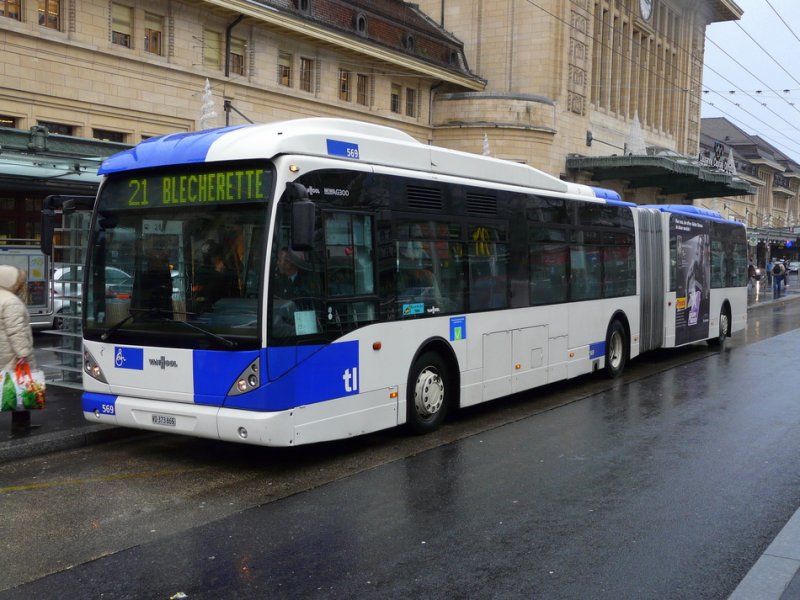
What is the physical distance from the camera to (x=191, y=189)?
7.64 m

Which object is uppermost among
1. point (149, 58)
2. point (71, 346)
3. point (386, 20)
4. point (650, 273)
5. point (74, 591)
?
point (386, 20)

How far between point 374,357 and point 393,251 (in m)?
1.08

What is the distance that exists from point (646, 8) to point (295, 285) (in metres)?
48.7

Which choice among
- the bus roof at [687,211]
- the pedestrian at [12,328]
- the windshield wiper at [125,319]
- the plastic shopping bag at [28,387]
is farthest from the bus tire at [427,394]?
the bus roof at [687,211]

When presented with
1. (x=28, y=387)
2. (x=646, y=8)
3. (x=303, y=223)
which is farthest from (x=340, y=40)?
(x=646, y=8)

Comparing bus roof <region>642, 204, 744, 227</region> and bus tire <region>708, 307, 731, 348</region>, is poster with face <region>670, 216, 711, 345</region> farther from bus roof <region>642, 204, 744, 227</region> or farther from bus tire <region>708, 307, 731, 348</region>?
bus tire <region>708, 307, 731, 348</region>

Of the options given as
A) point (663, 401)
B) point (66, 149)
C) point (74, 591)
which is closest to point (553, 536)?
point (74, 591)

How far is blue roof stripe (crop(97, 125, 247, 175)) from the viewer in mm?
7617

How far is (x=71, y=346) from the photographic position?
11.3 m

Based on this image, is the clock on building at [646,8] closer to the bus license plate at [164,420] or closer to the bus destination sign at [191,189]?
the bus destination sign at [191,189]

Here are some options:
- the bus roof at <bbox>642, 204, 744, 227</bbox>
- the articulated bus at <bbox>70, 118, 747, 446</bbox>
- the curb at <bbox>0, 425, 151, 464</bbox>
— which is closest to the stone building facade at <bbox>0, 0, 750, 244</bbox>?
the bus roof at <bbox>642, 204, 744, 227</bbox>

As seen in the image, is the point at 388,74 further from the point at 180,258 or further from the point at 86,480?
the point at 86,480

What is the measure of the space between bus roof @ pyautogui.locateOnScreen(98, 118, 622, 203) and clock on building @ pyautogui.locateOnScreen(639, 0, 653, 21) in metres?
44.6

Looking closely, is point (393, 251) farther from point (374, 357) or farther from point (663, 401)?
point (663, 401)
